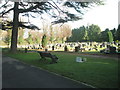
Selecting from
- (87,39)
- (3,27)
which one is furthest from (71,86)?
(87,39)

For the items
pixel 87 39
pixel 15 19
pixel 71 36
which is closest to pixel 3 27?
pixel 15 19

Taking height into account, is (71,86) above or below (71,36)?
below

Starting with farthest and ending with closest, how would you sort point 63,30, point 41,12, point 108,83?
point 63,30 → point 41,12 → point 108,83

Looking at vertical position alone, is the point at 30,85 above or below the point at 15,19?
below

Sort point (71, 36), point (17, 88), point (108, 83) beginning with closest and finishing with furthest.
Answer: point (17, 88) → point (108, 83) → point (71, 36)

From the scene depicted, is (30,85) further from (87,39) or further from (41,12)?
(87,39)

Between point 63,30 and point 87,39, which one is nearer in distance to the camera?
point 87,39

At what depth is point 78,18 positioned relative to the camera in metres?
18.3

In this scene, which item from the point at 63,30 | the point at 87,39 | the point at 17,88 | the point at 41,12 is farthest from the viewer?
the point at 63,30

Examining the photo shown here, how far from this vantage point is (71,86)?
4.97 m

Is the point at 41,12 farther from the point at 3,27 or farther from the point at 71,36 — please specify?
the point at 71,36

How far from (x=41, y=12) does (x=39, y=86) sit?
57.7 ft

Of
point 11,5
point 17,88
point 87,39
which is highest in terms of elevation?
point 11,5

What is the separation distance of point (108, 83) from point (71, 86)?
1434 mm
